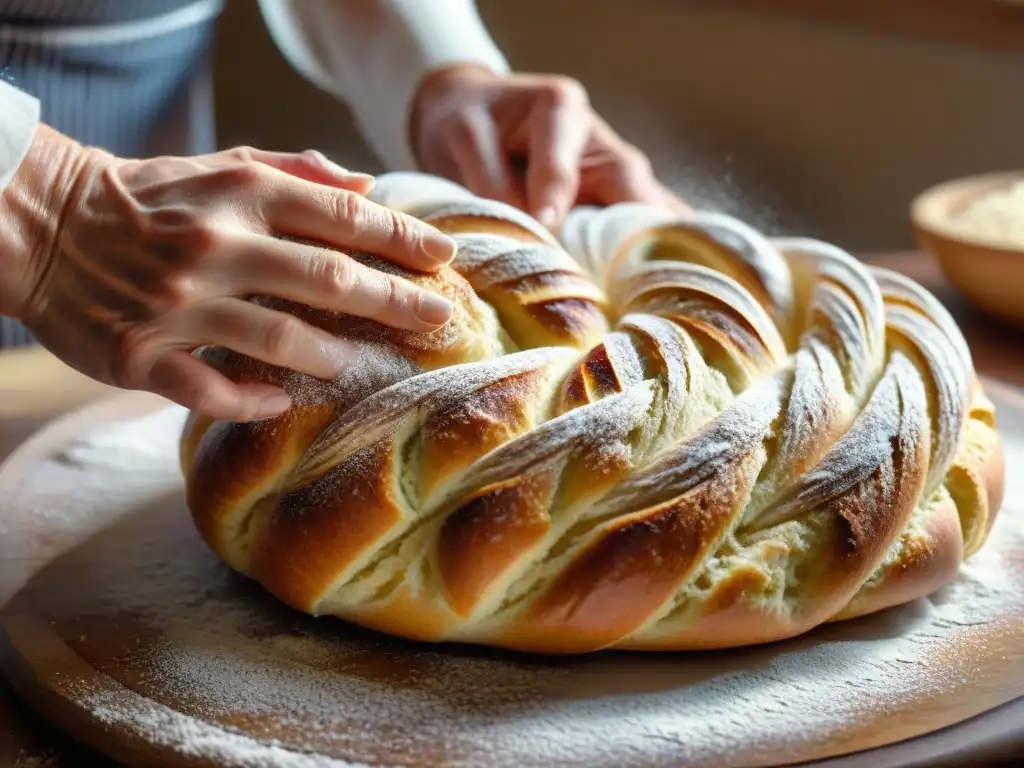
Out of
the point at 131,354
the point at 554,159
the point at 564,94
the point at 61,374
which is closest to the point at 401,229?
the point at 131,354

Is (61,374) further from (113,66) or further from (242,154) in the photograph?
(242,154)

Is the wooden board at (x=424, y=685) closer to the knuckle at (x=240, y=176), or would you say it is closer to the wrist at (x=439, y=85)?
the knuckle at (x=240, y=176)

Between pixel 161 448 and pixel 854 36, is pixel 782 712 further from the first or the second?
pixel 854 36

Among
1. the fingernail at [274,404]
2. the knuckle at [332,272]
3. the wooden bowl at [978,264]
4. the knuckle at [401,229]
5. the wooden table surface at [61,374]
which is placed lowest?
the wooden table surface at [61,374]

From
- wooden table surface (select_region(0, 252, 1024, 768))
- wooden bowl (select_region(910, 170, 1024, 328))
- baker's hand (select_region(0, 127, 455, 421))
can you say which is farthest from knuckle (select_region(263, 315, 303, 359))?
wooden bowl (select_region(910, 170, 1024, 328))

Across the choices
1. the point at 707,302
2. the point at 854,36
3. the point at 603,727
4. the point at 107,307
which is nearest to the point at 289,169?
the point at 107,307

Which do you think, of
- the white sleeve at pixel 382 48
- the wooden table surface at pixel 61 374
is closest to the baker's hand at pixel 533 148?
the white sleeve at pixel 382 48

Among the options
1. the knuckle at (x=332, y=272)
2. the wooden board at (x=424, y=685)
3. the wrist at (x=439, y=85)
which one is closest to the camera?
the wooden board at (x=424, y=685)
